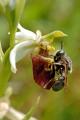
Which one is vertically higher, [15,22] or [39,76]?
[15,22]

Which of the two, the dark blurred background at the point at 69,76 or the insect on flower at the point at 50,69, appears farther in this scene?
the dark blurred background at the point at 69,76

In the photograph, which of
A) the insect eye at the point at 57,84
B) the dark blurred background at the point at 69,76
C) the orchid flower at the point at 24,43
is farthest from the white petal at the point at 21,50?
the dark blurred background at the point at 69,76

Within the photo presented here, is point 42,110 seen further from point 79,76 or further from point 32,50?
point 32,50

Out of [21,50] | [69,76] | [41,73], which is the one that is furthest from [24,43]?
[69,76]

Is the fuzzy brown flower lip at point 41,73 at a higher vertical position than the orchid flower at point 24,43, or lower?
lower

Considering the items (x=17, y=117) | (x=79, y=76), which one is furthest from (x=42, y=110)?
(x=17, y=117)

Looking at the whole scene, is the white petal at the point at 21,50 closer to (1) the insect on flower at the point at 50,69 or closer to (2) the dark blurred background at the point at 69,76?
(1) the insect on flower at the point at 50,69

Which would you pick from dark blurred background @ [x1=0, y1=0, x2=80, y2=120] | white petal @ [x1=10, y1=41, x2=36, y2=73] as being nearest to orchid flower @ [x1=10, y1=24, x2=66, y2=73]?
white petal @ [x1=10, y1=41, x2=36, y2=73]

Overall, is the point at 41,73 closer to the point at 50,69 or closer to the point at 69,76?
the point at 50,69
